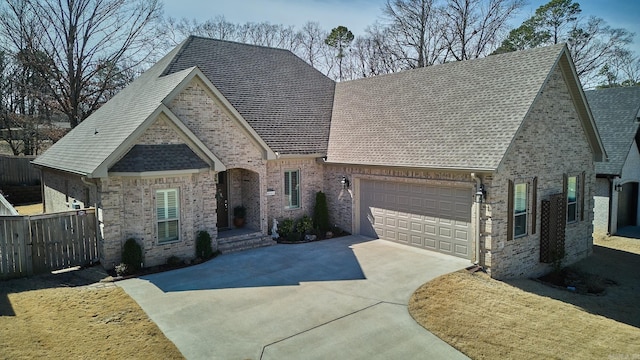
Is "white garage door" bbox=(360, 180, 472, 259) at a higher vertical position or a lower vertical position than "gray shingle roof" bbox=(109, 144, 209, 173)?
lower

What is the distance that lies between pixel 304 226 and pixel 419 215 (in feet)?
15.5

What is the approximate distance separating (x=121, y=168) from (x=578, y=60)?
1508 inches

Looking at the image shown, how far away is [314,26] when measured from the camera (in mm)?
48156

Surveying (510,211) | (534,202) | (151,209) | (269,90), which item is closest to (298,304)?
(151,209)

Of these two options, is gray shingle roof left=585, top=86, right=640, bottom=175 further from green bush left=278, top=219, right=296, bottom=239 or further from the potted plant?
the potted plant

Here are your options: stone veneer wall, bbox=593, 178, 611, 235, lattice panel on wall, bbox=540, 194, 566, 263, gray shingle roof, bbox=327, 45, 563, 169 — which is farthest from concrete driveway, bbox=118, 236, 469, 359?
stone veneer wall, bbox=593, 178, 611, 235

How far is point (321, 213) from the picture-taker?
18.2 metres

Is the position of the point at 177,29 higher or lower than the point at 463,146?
higher

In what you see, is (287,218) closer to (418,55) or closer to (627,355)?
(627,355)

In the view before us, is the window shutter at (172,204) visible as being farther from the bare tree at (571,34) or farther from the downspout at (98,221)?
the bare tree at (571,34)

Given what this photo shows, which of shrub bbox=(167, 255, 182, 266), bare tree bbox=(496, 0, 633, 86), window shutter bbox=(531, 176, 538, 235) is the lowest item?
shrub bbox=(167, 255, 182, 266)

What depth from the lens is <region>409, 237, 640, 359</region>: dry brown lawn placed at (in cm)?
838

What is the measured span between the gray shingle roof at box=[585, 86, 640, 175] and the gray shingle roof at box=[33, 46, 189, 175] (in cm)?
2011

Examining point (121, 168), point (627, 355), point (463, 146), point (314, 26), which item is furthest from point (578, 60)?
point (121, 168)
